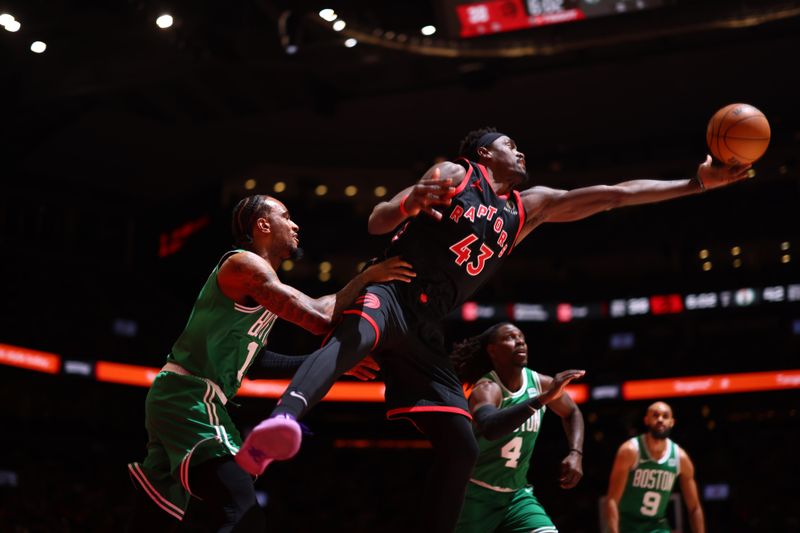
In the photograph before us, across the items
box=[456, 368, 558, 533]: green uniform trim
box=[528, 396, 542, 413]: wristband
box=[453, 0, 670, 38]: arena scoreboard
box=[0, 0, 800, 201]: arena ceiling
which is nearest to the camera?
box=[528, 396, 542, 413]: wristband

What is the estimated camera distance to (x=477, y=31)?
1288 centimetres

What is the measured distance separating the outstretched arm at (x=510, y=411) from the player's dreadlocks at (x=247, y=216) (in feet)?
5.86

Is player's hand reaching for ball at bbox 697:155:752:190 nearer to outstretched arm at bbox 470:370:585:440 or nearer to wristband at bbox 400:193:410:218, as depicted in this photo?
outstretched arm at bbox 470:370:585:440

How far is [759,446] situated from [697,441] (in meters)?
1.36

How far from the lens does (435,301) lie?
14.7 feet

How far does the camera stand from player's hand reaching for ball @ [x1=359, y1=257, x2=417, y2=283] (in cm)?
432

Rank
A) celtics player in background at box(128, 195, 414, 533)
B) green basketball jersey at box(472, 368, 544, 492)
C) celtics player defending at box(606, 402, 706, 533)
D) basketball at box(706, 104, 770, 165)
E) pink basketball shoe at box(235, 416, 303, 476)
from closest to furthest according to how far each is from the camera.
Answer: pink basketball shoe at box(235, 416, 303, 476) < celtics player in background at box(128, 195, 414, 533) < basketball at box(706, 104, 770, 165) < green basketball jersey at box(472, 368, 544, 492) < celtics player defending at box(606, 402, 706, 533)

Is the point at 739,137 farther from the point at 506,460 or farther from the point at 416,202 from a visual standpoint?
the point at 506,460

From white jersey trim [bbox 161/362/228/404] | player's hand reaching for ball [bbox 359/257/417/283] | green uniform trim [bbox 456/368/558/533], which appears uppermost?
player's hand reaching for ball [bbox 359/257/417/283]

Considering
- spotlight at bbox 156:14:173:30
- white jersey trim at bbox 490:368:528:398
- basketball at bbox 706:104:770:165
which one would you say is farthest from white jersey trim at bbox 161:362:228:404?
spotlight at bbox 156:14:173:30

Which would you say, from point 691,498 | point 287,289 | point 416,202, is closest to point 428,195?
point 416,202

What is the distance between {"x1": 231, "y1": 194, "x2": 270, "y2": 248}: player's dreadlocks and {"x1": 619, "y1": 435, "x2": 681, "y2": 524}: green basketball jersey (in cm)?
451

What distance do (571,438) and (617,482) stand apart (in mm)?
1831

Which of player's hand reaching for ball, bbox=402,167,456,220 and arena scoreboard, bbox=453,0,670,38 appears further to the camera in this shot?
arena scoreboard, bbox=453,0,670,38
